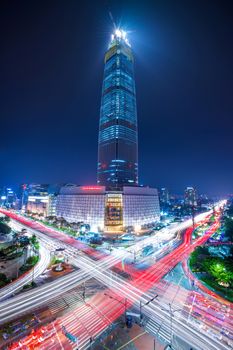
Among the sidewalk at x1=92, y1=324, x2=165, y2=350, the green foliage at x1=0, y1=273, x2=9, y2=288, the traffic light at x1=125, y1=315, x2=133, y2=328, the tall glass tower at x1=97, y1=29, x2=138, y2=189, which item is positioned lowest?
the sidewalk at x1=92, y1=324, x2=165, y2=350

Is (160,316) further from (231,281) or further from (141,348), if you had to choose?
(231,281)

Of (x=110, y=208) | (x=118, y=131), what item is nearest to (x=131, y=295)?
(x=110, y=208)

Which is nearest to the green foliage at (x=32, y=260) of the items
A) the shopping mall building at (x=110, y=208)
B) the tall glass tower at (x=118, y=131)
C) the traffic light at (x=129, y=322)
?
the traffic light at (x=129, y=322)

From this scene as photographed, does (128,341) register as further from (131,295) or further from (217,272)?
(217,272)

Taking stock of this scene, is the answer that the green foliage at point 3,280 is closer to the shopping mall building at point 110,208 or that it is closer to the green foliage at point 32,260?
the green foliage at point 32,260

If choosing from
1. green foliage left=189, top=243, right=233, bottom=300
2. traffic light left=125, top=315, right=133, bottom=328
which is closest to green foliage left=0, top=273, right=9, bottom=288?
traffic light left=125, top=315, right=133, bottom=328

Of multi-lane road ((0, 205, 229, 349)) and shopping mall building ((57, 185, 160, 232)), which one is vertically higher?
shopping mall building ((57, 185, 160, 232))

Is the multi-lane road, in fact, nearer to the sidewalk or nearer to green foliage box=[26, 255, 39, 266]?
the sidewalk

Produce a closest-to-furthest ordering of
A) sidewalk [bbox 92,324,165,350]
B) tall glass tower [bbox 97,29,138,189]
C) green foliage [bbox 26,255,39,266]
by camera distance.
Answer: sidewalk [bbox 92,324,165,350] < green foliage [bbox 26,255,39,266] < tall glass tower [bbox 97,29,138,189]

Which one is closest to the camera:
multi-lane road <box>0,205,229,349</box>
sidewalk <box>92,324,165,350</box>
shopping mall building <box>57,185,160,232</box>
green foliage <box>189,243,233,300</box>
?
sidewalk <box>92,324,165,350</box>
